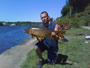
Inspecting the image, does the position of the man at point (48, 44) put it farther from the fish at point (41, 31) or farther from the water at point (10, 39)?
the water at point (10, 39)

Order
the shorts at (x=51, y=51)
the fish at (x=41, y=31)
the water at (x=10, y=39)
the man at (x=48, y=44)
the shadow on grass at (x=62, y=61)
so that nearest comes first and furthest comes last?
the fish at (x=41, y=31)
the man at (x=48, y=44)
the shorts at (x=51, y=51)
the shadow on grass at (x=62, y=61)
the water at (x=10, y=39)

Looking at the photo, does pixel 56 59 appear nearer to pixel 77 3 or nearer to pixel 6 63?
pixel 6 63

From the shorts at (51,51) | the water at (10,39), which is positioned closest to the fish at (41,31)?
the shorts at (51,51)

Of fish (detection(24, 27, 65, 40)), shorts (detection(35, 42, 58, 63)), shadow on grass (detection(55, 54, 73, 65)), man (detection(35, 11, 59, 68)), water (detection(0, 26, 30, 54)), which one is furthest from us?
water (detection(0, 26, 30, 54))

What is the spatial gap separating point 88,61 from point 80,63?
1.17 feet

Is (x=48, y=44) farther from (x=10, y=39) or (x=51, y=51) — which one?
(x=10, y=39)

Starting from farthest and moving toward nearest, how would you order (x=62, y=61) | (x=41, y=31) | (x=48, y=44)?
1. (x=62, y=61)
2. (x=48, y=44)
3. (x=41, y=31)

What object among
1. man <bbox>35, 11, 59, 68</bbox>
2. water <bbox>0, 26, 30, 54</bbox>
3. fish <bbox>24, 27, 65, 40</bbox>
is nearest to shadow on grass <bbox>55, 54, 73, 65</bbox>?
man <bbox>35, 11, 59, 68</bbox>

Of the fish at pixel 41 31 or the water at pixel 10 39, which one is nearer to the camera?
the fish at pixel 41 31

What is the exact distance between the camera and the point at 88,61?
6363 mm

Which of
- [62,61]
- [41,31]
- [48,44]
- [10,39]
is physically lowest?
[10,39]

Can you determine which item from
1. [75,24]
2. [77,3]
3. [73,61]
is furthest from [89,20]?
[73,61]

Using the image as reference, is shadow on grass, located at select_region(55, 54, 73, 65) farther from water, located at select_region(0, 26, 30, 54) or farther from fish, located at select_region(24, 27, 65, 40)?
water, located at select_region(0, 26, 30, 54)

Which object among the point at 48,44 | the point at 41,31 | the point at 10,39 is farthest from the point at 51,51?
the point at 10,39
